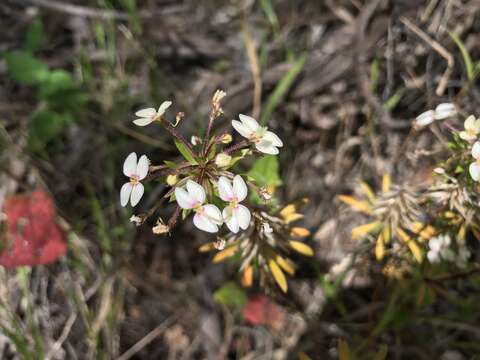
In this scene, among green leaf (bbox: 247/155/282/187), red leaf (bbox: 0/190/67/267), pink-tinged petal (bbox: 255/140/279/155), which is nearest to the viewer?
pink-tinged petal (bbox: 255/140/279/155)

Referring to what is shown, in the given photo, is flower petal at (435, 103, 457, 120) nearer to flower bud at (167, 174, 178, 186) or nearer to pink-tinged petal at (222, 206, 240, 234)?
pink-tinged petal at (222, 206, 240, 234)

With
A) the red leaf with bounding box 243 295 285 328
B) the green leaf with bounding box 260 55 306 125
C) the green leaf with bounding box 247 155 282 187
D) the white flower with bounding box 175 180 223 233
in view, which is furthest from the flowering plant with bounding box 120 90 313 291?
the green leaf with bounding box 260 55 306 125

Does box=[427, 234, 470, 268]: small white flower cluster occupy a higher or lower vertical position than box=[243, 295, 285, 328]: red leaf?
higher

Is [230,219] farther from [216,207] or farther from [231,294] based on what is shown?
[231,294]

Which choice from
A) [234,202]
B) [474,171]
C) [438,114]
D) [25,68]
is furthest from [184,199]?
[25,68]

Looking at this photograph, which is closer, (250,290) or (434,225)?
(434,225)

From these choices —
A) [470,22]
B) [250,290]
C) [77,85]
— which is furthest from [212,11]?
[250,290]

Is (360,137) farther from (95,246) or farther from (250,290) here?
(95,246)
